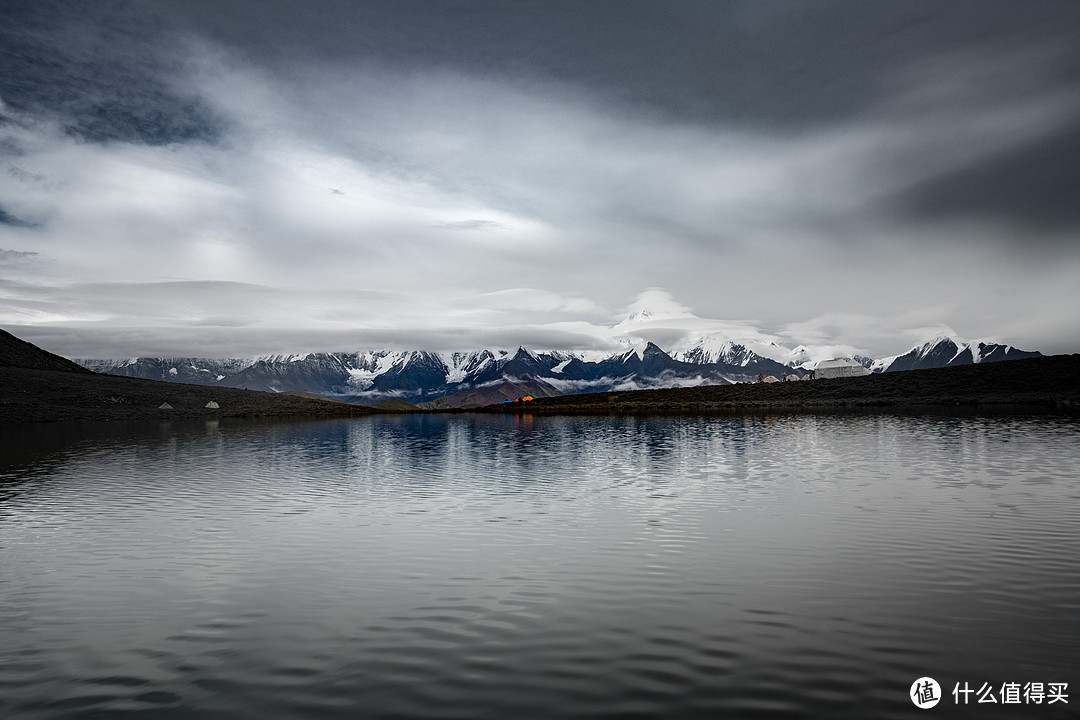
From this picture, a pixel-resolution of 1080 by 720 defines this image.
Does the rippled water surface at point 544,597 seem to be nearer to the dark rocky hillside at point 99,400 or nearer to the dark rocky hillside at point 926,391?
the dark rocky hillside at point 926,391

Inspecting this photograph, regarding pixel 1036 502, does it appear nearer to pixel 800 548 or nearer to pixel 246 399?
pixel 800 548

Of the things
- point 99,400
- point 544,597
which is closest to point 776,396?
point 99,400

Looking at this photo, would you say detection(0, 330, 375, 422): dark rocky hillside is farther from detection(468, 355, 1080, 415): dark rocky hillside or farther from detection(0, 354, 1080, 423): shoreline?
detection(468, 355, 1080, 415): dark rocky hillside

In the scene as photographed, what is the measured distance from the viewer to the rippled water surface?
1091cm

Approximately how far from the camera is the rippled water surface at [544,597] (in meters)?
10.9

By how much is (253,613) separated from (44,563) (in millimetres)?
9875

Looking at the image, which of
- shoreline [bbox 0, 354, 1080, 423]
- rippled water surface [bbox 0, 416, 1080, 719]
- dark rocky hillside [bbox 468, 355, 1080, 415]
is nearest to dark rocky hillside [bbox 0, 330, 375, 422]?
shoreline [bbox 0, 354, 1080, 423]

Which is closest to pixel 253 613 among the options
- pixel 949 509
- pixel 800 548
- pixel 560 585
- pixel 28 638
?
pixel 28 638

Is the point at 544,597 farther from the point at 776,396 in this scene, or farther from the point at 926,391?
the point at 776,396

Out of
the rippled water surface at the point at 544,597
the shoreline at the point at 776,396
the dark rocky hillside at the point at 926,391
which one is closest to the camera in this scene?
the rippled water surface at the point at 544,597

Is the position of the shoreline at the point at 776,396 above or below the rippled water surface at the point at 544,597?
above

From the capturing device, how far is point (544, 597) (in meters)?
16.2

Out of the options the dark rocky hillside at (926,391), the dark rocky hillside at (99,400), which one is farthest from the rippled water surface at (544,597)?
the dark rocky hillside at (99,400)

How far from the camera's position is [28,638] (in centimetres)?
1382
